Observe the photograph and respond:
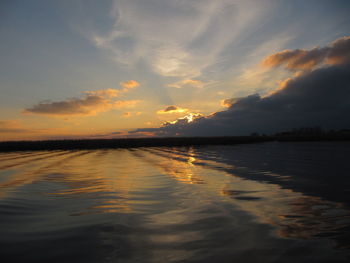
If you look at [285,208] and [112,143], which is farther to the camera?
[112,143]

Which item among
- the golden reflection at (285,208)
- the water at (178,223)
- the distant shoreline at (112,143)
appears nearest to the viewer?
the water at (178,223)

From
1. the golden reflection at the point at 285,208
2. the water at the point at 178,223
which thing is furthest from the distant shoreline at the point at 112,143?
the golden reflection at the point at 285,208

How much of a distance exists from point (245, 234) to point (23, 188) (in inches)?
407

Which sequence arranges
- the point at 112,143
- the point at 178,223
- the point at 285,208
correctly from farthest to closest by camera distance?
the point at 112,143 < the point at 285,208 < the point at 178,223

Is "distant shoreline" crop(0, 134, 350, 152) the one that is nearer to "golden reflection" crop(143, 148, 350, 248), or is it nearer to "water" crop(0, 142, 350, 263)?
"water" crop(0, 142, 350, 263)

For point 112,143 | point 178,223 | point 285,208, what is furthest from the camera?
point 112,143

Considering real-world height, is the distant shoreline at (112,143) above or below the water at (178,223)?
above

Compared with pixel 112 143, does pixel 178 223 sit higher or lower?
lower

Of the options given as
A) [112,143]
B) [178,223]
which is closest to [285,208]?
[178,223]

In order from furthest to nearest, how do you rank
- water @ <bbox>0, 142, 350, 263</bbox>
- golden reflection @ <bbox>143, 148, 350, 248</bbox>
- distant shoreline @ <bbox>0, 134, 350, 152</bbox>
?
1. distant shoreline @ <bbox>0, 134, 350, 152</bbox>
2. golden reflection @ <bbox>143, 148, 350, 248</bbox>
3. water @ <bbox>0, 142, 350, 263</bbox>

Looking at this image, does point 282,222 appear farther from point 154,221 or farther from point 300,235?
point 154,221

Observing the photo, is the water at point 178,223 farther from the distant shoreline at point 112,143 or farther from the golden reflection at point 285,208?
the distant shoreline at point 112,143

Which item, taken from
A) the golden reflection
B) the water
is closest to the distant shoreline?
the water

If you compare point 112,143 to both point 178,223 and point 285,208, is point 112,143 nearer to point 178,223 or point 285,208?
point 285,208
